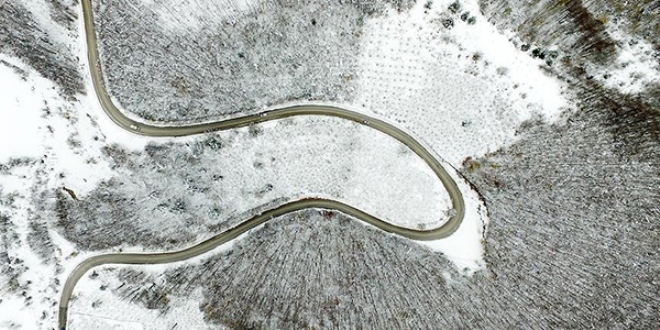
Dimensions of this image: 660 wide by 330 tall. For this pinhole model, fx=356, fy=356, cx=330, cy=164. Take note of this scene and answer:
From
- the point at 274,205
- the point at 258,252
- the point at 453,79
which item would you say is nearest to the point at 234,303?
the point at 258,252

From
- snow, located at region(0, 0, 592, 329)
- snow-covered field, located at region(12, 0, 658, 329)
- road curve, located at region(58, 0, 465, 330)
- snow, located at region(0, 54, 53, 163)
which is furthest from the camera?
road curve, located at region(58, 0, 465, 330)

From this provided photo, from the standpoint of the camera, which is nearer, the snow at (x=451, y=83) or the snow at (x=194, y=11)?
the snow at (x=451, y=83)

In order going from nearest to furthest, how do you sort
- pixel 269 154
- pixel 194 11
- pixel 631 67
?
pixel 631 67 < pixel 194 11 < pixel 269 154

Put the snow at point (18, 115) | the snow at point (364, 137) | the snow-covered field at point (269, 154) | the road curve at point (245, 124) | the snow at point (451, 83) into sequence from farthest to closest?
the road curve at point (245, 124) < the snow at point (18, 115) < the snow-covered field at point (269, 154) < the snow at point (364, 137) < the snow at point (451, 83)

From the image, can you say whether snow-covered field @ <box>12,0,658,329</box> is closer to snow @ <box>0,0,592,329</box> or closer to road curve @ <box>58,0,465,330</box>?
snow @ <box>0,0,592,329</box>

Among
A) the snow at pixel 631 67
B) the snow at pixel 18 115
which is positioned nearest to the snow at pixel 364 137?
the snow at pixel 18 115

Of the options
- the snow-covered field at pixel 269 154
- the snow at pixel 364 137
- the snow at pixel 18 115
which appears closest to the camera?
the snow at pixel 364 137

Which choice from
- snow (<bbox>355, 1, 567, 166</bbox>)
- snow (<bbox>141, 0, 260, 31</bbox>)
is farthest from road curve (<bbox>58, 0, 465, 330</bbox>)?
snow (<bbox>141, 0, 260, 31</bbox>)

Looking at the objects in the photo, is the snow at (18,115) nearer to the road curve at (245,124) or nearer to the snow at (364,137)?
the snow at (364,137)

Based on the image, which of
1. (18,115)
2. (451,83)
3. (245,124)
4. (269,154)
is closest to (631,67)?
(451,83)

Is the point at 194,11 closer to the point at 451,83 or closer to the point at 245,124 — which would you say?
the point at 245,124

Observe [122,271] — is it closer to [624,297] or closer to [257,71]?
[257,71]
